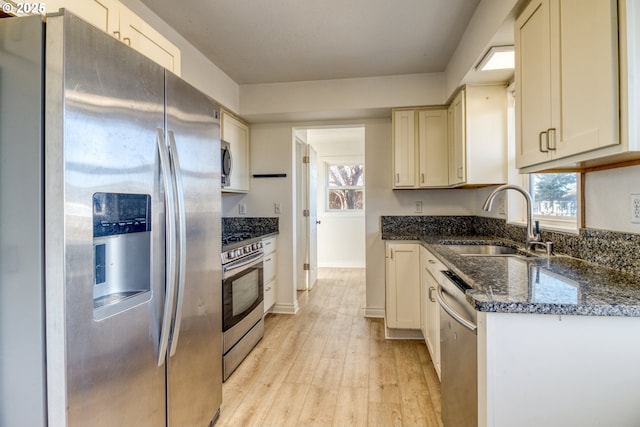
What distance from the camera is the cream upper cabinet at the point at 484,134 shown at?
245 cm

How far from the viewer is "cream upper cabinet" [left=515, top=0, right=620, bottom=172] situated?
981mm

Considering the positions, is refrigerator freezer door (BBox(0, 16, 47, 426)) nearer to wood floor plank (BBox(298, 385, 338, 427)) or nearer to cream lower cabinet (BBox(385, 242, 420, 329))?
wood floor plank (BBox(298, 385, 338, 427))

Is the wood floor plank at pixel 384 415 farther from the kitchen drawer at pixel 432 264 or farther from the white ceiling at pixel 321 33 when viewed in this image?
the white ceiling at pixel 321 33

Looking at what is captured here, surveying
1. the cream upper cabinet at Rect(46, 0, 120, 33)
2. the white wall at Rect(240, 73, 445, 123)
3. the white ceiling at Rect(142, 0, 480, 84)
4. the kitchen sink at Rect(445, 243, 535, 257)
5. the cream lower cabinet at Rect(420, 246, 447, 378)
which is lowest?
the cream lower cabinet at Rect(420, 246, 447, 378)

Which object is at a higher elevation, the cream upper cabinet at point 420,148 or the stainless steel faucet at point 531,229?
the cream upper cabinet at point 420,148

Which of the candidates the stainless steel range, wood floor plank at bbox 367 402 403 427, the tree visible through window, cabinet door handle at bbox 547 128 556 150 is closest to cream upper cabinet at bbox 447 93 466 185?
the tree visible through window

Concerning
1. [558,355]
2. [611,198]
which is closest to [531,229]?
[611,198]

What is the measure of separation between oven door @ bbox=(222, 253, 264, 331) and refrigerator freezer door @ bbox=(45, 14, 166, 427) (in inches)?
37.6

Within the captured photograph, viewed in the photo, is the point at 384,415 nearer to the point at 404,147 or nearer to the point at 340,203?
the point at 404,147

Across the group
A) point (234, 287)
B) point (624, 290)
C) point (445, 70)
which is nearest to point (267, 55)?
point (445, 70)

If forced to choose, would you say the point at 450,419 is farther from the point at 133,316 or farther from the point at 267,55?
the point at 267,55

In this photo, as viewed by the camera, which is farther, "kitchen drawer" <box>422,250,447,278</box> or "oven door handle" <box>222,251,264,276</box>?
"oven door handle" <box>222,251,264,276</box>

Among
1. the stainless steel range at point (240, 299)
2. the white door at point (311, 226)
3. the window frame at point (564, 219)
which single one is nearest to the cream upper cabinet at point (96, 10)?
the stainless steel range at point (240, 299)

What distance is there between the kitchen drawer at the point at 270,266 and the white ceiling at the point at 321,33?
71.3 inches
